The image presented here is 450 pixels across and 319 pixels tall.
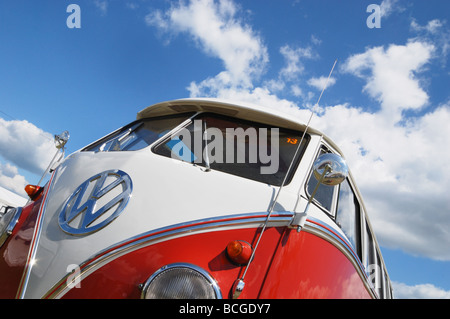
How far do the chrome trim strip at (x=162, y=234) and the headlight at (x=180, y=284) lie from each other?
23 centimetres

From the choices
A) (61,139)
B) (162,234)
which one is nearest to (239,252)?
(162,234)

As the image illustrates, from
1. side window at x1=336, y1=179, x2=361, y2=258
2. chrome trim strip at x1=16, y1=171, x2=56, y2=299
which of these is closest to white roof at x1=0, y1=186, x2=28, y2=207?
chrome trim strip at x1=16, y1=171, x2=56, y2=299

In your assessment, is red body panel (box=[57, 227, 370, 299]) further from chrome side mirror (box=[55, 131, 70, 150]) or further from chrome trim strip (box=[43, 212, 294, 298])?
chrome side mirror (box=[55, 131, 70, 150])

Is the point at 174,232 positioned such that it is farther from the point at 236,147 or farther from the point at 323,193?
the point at 323,193

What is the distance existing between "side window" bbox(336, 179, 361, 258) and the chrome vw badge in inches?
75.6

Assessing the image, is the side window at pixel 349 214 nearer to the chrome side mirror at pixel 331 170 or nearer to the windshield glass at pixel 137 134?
the chrome side mirror at pixel 331 170

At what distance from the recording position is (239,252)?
1951mm

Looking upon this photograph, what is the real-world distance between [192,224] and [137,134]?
166 centimetres

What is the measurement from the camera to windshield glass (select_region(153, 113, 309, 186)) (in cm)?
270

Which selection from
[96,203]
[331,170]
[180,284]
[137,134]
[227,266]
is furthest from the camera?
[137,134]
